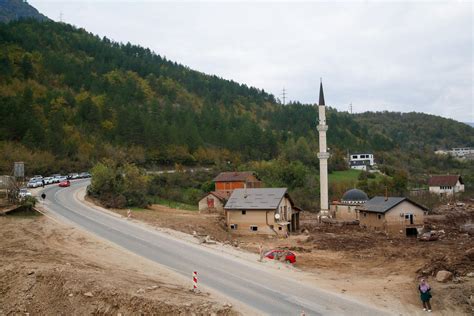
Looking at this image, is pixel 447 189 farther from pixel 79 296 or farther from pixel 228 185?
pixel 79 296

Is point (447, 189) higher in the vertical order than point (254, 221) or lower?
lower

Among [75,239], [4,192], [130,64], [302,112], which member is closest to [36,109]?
[4,192]

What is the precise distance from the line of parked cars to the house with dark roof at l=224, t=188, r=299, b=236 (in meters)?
27.1

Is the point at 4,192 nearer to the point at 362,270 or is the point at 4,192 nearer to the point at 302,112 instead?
the point at 362,270

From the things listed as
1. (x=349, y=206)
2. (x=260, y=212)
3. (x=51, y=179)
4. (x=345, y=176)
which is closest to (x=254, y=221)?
(x=260, y=212)

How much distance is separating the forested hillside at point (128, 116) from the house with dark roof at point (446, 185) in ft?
72.5

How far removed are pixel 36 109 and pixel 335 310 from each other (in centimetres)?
7652

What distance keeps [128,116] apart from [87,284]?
7133cm

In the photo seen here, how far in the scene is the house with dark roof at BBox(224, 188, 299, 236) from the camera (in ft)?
135

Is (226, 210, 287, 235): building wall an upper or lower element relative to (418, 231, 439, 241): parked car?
upper

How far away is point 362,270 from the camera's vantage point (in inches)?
1062

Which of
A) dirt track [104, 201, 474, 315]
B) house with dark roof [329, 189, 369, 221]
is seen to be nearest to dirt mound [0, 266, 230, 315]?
dirt track [104, 201, 474, 315]

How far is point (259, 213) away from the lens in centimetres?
4153

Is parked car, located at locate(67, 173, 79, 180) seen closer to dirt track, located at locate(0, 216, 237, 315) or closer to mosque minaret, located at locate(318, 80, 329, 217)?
mosque minaret, located at locate(318, 80, 329, 217)
